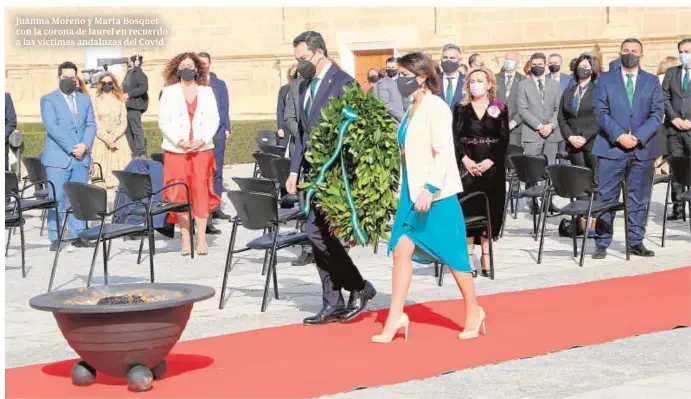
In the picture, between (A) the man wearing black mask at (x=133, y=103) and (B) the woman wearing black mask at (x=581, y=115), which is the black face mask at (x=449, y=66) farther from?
(A) the man wearing black mask at (x=133, y=103)

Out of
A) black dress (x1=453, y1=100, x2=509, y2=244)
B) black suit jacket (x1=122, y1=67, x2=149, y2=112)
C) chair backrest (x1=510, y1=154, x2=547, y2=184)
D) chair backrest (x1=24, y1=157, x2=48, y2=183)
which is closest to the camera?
black dress (x1=453, y1=100, x2=509, y2=244)

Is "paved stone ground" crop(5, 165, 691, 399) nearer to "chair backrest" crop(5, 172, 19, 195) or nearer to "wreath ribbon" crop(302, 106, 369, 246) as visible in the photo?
"chair backrest" crop(5, 172, 19, 195)

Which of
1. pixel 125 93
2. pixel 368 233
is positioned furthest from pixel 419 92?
pixel 125 93

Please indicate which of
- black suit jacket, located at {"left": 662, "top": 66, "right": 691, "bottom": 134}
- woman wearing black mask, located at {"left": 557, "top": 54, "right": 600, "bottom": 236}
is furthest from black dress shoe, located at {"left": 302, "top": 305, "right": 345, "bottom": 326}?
black suit jacket, located at {"left": 662, "top": 66, "right": 691, "bottom": 134}

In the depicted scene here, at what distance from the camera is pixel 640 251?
13.1 metres

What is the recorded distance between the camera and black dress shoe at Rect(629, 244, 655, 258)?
13094mm

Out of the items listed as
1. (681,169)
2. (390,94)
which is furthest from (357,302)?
(390,94)

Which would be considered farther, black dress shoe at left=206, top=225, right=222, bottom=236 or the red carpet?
black dress shoe at left=206, top=225, right=222, bottom=236

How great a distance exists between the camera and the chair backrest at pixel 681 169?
13812mm

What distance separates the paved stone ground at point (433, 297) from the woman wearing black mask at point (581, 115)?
2.87 feet

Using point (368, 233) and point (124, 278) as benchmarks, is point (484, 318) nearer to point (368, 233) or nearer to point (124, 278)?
point (368, 233)

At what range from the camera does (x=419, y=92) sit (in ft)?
29.1

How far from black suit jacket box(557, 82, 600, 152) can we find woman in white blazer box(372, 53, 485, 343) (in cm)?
609

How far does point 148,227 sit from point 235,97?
23.8 meters
